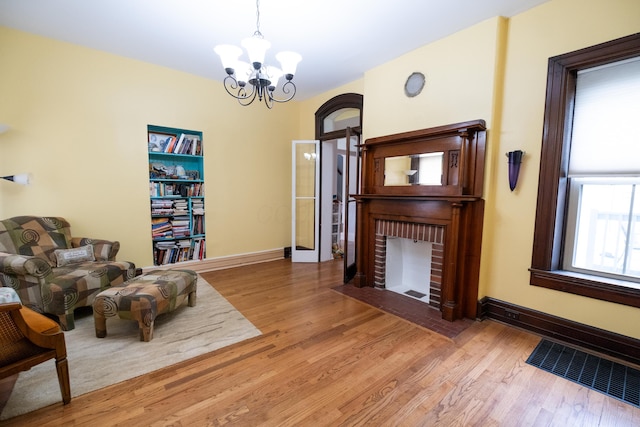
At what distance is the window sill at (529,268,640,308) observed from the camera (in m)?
2.08

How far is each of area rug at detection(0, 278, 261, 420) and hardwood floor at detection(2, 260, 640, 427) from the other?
116 mm

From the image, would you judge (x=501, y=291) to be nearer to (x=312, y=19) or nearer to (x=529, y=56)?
(x=529, y=56)

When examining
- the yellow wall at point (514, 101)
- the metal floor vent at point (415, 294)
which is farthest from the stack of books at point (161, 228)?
the yellow wall at point (514, 101)

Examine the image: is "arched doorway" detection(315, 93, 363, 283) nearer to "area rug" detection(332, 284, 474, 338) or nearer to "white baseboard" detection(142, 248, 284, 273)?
"area rug" detection(332, 284, 474, 338)

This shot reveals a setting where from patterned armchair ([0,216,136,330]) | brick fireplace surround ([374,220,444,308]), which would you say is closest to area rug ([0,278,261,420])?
patterned armchair ([0,216,136,330])

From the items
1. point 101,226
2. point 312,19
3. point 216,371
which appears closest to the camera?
point 216,371

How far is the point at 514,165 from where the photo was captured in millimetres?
2506

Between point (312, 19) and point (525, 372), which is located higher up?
point (312, 19)

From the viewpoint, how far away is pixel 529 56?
2477 mm

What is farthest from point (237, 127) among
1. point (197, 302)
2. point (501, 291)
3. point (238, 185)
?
point (501, 291)

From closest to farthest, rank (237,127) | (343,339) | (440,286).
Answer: (343,339) < (440,286) < (237,127)

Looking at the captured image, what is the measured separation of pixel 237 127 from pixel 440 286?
3.75 m

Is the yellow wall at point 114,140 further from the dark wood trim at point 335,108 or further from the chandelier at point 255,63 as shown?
the chandelier at point 255,63

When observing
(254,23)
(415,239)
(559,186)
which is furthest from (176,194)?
(559,186)
